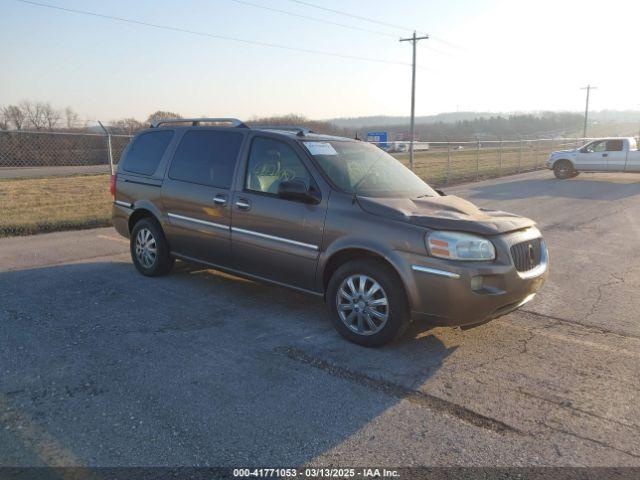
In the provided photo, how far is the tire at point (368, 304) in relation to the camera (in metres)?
4.15

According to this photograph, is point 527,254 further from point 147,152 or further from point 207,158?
point 147,152

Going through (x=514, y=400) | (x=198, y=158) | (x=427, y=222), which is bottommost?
(x=514, y=400)

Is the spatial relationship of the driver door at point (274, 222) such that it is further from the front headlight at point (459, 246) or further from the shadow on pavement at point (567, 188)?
the shadow on pavement at point (567, 188)

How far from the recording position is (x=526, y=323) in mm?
5008

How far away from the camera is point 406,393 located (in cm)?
359

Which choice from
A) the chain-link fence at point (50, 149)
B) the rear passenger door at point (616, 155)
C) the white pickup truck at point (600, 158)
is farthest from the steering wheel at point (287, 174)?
the rear passenger door at point (616, 155)

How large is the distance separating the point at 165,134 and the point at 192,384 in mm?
3551

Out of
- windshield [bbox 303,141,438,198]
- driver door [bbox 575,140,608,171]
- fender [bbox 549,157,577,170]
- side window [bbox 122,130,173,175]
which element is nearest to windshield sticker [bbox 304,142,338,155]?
windshield [bbox 303,141,438,198]

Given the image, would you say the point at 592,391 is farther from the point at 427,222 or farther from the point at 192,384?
the point at 192,384

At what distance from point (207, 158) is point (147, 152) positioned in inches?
45.7

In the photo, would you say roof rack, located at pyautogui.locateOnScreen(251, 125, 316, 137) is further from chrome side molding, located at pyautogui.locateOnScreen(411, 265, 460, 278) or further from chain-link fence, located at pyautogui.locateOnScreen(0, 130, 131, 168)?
chain-link fence, located at pyautogui.locateOnScreen(0, 130, 131, 168)

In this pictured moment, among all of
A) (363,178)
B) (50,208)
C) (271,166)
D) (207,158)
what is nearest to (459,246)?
(363,178)

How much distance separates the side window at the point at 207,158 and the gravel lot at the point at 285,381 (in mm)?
1216

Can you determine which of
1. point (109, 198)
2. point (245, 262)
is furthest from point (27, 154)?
point (245, 262)
